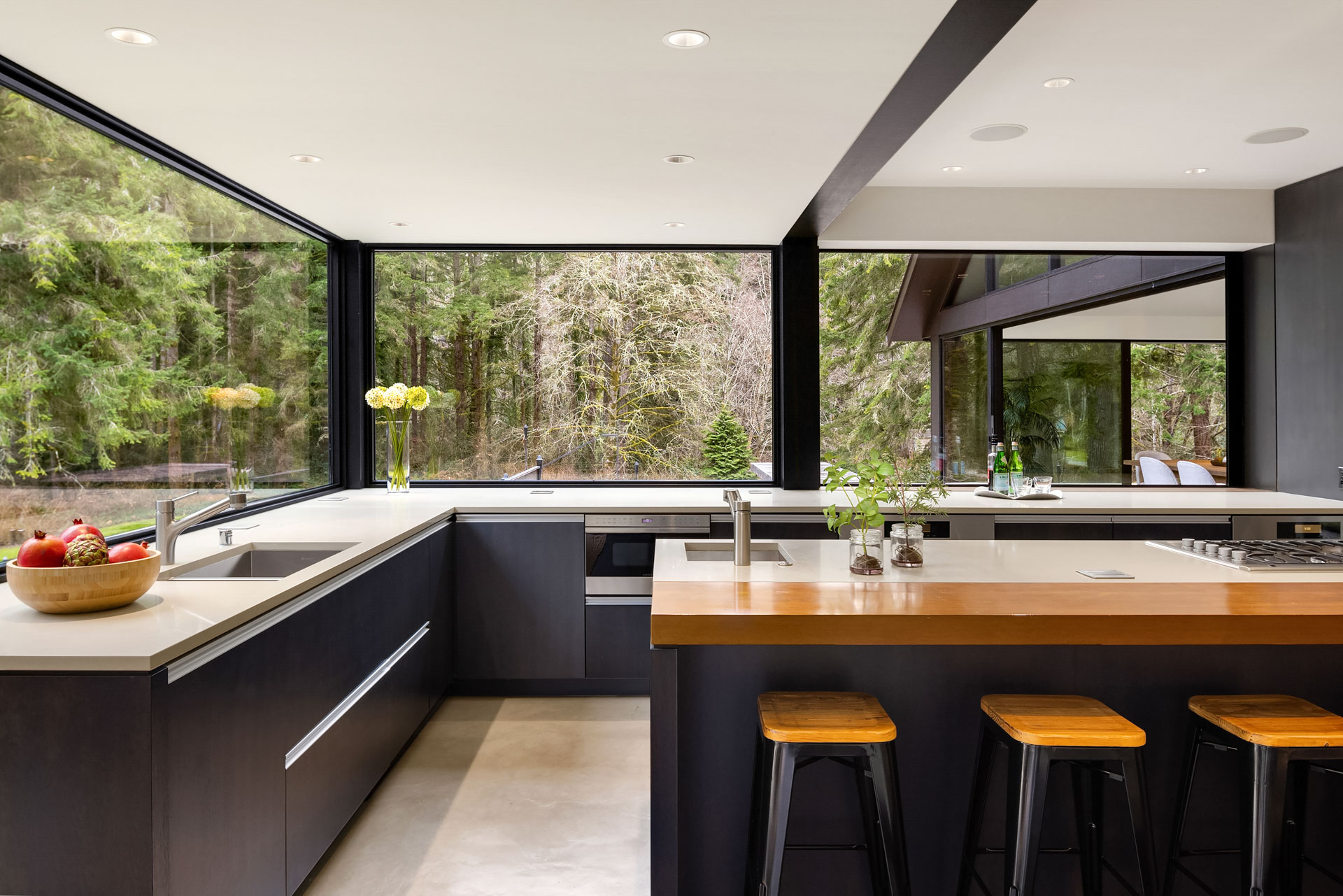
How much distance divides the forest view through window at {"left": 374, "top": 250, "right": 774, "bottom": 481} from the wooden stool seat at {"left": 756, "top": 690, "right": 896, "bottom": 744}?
2802mm

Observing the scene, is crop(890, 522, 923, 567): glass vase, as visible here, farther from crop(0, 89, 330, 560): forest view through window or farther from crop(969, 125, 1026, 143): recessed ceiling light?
crop(0, 89, 330, 560): forest view through window

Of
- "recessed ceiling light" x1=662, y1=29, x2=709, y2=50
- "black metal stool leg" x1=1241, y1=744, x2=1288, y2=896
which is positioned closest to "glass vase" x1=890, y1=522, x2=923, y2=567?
"black metal stool leg" x1=1241, y1=744, x2=1288, y2=896

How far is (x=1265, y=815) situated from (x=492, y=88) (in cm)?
269

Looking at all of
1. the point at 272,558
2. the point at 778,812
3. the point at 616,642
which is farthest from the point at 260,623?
the point at 616,642

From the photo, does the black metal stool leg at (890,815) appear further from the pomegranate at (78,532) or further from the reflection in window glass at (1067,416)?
the reflection in window glass at (1067,416)

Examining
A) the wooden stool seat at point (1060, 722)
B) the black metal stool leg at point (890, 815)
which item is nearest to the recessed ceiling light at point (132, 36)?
the black metal stool leg at point (890, 815)

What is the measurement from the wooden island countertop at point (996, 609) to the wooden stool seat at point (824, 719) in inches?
6.2

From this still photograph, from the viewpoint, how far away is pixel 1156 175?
404cm

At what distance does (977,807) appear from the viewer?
1.91 meters

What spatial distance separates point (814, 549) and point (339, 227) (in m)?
2.99

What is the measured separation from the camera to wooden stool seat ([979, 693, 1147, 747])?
1696mm

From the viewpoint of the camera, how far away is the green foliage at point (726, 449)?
4668 mm

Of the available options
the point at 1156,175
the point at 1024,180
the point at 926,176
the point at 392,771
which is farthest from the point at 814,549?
the point at 1156,175

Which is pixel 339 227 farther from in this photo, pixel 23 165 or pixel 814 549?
pixel 814 549
